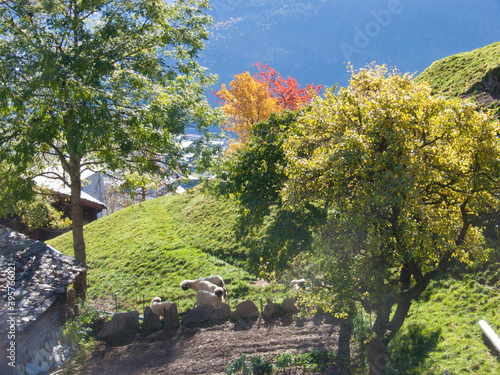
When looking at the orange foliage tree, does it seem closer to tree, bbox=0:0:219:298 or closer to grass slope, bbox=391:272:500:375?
tree, bbox=0:0:219:298

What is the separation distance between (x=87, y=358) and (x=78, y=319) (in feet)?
4.90

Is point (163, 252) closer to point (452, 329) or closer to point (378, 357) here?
point (378, 357)

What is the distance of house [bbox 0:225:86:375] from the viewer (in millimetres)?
10414

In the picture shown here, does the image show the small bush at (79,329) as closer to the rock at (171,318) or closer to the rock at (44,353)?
the rock at (44,353)

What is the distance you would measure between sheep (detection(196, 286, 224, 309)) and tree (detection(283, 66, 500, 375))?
28.9 ft

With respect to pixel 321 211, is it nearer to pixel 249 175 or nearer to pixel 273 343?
pixel 249 175

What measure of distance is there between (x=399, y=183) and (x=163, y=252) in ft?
69.1

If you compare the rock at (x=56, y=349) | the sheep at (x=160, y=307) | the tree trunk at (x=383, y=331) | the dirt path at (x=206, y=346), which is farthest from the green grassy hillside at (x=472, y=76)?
the rock at (x=56, y=349)

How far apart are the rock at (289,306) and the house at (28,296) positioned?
27.6 ft

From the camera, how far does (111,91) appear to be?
17375mm

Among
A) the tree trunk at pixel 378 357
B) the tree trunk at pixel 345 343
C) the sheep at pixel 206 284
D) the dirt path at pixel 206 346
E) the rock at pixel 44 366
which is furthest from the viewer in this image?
the sheep at pixel 206 284

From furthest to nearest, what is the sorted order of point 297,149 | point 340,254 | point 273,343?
point 273,343
point 297,149
point 340,254

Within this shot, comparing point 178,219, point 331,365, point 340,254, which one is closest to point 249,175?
point 340,254

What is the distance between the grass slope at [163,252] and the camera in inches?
853
